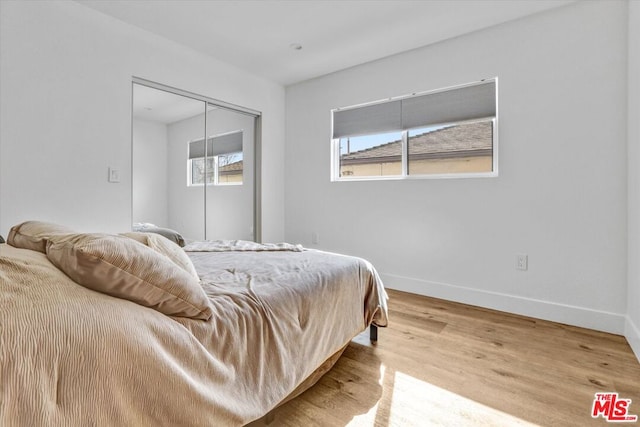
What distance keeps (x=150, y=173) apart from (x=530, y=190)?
11.2 feet

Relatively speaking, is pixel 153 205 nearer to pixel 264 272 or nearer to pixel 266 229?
pixel 266 229

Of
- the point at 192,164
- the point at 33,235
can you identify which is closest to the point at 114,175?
the point at 192,164

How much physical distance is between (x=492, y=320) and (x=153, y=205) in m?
3.20

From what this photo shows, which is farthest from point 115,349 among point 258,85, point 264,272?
point 258,85

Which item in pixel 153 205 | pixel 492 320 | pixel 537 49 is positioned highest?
pixel 537 49

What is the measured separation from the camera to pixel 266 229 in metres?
4.11

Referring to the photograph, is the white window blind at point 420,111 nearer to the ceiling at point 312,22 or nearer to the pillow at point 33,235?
the ceiling at point 312,22

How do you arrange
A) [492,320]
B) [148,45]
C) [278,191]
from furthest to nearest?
1. [278,191]
2. [148,45]
3. [492,320]

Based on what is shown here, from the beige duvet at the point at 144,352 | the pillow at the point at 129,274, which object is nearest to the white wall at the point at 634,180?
the beige duvet at the point at 144,352

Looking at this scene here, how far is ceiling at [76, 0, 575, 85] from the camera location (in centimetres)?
251

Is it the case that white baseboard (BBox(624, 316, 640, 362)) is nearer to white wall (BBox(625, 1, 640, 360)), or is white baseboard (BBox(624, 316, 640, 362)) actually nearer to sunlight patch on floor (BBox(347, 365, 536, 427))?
white wall (BBox(625, 1, 640, 360))

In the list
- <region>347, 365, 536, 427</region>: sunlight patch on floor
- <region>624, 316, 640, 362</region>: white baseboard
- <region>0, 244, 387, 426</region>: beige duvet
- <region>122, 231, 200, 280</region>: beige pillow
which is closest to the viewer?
<region>0, 244, 387, 426</region>: beige duvet

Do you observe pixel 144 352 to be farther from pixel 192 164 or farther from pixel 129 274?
pixel 192 164

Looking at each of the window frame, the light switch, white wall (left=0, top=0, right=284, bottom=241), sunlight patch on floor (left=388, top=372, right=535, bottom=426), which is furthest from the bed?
the window frame
